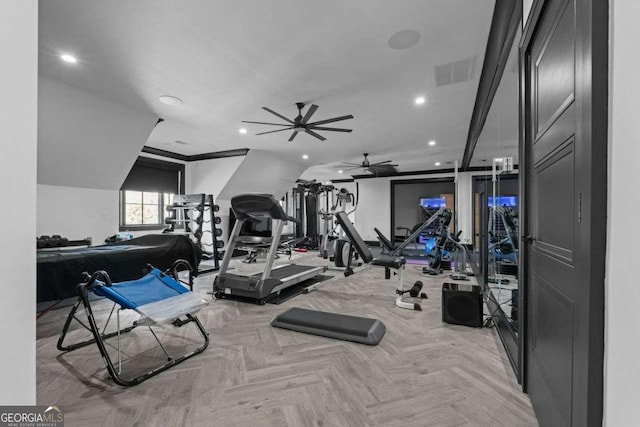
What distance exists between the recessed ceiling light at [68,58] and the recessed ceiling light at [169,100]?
3.42 ft

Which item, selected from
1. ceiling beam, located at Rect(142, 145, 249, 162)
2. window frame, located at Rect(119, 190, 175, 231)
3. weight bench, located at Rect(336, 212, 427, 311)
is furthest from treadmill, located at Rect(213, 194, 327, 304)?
window frame, located at Rect(119, 190, 175, 231)

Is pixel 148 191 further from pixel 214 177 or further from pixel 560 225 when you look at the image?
pixel 560 225

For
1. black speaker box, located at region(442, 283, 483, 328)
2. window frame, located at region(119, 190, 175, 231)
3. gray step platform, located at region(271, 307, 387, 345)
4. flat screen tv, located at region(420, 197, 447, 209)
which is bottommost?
gray step platform, located at region(271, 307, 387, 345)

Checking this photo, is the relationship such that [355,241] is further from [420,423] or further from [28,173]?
[28,173]

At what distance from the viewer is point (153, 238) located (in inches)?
167

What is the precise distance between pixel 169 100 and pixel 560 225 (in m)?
4.77

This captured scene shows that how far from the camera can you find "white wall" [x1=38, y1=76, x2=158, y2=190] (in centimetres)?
401

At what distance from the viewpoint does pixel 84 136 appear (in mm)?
4539

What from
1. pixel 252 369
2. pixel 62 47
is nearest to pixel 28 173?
pixel 252 369

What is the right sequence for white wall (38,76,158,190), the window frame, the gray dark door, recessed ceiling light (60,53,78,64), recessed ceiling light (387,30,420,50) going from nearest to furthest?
1. the gray dark door
2. recessed ceiling light (387,30,420,50)
3. recessed ceiling light (60,53,78,64)
4. white wall (38,76,158,190)
5. the window frame

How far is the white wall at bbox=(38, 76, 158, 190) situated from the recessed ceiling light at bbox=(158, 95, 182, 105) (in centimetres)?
72

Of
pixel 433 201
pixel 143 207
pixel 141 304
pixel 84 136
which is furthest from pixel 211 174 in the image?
pixel 433 201

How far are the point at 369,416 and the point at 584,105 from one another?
1747 mm

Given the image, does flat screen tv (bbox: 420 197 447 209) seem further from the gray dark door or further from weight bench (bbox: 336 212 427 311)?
the gray dark door
